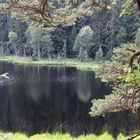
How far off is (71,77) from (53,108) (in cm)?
2045

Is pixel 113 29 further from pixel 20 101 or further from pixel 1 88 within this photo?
pixel 20 101

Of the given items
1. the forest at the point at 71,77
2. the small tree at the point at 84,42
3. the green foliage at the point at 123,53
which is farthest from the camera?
the small tree at the point at 84,42

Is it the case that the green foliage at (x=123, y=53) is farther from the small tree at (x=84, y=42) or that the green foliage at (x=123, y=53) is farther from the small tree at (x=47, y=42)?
the small tree at (x=47, y=42)

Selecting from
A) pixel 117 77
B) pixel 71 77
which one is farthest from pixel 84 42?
pixel 117 77

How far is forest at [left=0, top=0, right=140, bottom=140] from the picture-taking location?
6.46 metres

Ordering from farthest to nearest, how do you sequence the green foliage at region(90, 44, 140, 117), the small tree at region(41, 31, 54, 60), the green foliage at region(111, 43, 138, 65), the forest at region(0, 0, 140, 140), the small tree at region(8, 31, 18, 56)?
the small tree at region(8, 31, 18, 56)
the small tree at region(41, 31, 54, 60)
the green foliage at region(111, 43, 138, 65)
the green foliage at region(90, 44, 140, 117)
the forest at region(0, 0, 140, 140)

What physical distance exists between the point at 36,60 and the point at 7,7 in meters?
64.1

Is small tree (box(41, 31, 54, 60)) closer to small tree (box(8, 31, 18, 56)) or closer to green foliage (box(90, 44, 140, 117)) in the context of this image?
small tree (box(8, 31, 18, 56))

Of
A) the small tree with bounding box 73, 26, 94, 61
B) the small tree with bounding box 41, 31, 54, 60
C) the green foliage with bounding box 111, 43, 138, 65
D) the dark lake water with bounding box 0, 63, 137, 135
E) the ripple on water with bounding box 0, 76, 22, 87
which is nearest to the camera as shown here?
the green foliage with bounding box 111, 43, 138, 65

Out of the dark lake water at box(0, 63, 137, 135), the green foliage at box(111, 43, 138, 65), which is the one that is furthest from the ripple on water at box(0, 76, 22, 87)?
the green foliage at box(111, 43, 138, 65)

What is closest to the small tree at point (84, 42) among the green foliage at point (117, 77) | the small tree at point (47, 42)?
the small tree at point (47, 42)

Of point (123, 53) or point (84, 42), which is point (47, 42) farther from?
point (123, 53)

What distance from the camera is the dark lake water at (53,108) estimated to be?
20.5 m

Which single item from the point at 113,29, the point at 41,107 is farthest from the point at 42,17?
the point at 113,29
